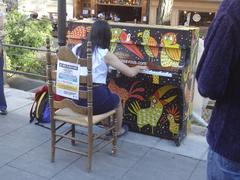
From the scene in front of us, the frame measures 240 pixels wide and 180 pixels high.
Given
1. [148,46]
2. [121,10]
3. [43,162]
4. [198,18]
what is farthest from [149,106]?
[121,10]

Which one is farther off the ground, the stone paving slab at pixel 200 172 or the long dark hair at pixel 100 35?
the long dark hair at pixel 100 35

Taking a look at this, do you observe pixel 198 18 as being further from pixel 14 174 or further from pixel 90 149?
pixel 14 174

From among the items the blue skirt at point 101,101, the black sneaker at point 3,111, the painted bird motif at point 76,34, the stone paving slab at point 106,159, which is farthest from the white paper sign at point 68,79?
the black sneaker at point 3,111

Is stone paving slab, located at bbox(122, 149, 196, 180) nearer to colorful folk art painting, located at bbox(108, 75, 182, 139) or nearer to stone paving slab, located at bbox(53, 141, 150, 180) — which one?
stone paving slab, located at bbox(53, 141, 150, 180)

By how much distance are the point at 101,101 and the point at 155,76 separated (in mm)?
659

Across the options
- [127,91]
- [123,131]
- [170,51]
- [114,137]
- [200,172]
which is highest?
[170,51]

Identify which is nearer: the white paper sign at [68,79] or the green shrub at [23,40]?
the white paper sign at [68,79]

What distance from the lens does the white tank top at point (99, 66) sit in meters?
3.46

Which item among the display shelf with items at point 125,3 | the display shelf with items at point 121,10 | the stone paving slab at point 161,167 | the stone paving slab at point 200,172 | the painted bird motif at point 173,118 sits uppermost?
the display shelf with items at point 125,3

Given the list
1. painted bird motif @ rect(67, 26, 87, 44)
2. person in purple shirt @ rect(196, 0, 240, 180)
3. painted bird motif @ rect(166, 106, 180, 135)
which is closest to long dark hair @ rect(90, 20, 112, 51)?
painted bird motif @ rect(67, 26, 87, 44)

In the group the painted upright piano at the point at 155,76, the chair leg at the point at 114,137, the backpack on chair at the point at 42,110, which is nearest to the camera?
the chair leg at the point at 114,137

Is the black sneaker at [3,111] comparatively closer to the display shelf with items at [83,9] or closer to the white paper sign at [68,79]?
the white paper sign at [68,79]

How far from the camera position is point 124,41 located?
3967 millimetres

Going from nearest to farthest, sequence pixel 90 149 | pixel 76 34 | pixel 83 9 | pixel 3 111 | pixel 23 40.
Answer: pixel 90 149 < pixel 76 34 < pixel 3 111 < pixel 23 40 < pixel 83 9
